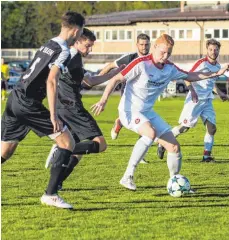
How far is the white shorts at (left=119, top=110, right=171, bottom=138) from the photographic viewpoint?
1048cm

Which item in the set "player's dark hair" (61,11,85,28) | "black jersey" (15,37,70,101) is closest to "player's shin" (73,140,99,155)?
"black jersey" (15,37,70,101)

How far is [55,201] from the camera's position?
895cm

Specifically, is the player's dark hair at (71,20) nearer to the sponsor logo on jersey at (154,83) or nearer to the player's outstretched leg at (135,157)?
the sponsor logo on jersey at (154,83)

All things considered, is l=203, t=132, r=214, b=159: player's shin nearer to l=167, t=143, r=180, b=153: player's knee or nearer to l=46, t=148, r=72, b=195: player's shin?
l=167, t=143, r=180, b=153: player's knee

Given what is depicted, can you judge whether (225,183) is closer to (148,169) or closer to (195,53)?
(148,169)

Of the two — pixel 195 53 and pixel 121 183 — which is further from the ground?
pixel 121 183

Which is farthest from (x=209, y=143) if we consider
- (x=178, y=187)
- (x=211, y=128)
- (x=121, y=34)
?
(x=121, y=34)

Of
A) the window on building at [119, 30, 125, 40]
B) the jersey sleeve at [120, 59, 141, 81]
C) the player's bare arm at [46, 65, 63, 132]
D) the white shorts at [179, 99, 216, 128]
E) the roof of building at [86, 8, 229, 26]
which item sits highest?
the player's bare arm at [46, 65, 63, 132]

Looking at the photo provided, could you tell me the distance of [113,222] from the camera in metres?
8.23

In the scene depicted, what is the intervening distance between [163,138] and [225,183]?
1.29 meters

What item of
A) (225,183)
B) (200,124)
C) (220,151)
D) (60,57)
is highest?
(60,57)

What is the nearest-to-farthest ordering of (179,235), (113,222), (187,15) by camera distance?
(179,235) < (113,222) < (187,15)

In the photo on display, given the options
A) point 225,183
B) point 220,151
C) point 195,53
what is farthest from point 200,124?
point 195,53

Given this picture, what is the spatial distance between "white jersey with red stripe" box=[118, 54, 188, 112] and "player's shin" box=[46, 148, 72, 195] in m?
1.77
